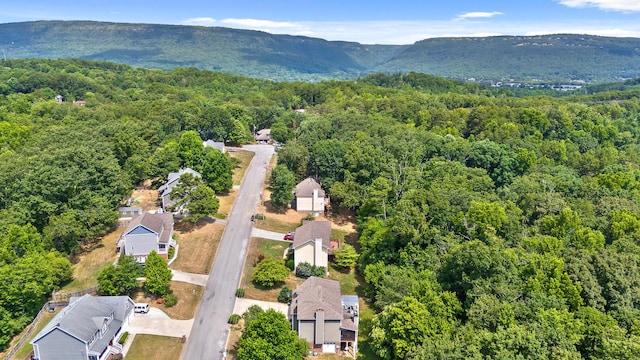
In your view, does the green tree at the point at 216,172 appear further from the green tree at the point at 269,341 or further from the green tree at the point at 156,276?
the green tree at the point at 269,341

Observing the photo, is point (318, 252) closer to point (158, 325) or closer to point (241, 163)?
point (158, 325)

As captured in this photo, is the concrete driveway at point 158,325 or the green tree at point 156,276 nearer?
the concrete driveway at point 158,325

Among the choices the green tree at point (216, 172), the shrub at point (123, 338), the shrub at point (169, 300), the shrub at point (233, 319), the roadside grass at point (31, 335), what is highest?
the green tree at point (216, 172)

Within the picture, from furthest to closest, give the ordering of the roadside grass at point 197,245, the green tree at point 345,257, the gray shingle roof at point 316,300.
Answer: the green tree at point 345,257 < the roadside grass at point 197,245 < the gray shingle roof at point 316,300

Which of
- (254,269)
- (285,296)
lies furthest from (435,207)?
(254,269)

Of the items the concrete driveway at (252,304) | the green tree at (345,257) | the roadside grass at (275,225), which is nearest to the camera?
the concrete driveway at (252,304)

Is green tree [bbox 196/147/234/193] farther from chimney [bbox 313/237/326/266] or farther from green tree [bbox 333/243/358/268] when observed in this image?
green tree [bbox 333/243/358/268]

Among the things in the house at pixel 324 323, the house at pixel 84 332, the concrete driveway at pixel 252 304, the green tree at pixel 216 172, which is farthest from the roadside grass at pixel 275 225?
the house at pixel 84 332
